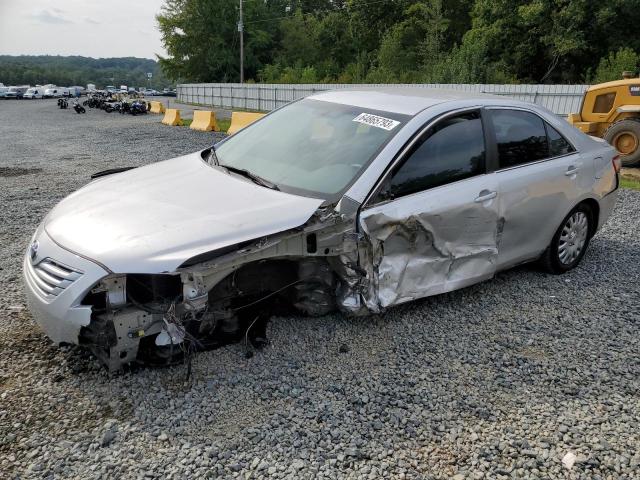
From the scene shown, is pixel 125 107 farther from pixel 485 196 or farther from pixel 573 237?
pixel 485 196

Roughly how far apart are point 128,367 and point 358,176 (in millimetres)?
1856

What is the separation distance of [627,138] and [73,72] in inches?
5826

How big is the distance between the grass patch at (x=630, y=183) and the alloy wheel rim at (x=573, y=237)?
16.8ft

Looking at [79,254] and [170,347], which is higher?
[79,254]

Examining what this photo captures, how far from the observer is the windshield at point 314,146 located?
346 cm

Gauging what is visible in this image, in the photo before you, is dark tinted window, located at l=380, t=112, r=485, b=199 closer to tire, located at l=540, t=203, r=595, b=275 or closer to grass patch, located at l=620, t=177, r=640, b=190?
tire, located at l=540, t=203, r=595, b=275

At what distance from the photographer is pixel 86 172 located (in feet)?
32.4

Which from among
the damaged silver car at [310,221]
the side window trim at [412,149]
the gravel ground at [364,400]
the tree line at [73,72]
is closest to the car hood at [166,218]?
the damaged silver car at [310,221]

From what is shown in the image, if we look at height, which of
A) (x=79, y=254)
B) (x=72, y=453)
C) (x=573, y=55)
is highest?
(x=573, y=55)

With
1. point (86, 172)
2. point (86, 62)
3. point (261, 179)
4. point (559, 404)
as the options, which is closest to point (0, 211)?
point (86, 172)

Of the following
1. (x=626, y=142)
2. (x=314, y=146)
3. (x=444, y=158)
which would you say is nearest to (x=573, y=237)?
(x=444, y=158)

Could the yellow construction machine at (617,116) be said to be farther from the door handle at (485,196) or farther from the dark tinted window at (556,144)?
the door handle at (485,196)

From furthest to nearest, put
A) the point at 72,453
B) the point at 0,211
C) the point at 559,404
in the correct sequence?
the point at 0,211 → the point at 559,404 → the point at 72,453

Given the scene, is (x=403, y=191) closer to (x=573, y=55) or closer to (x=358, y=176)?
(x=358, y=176)
